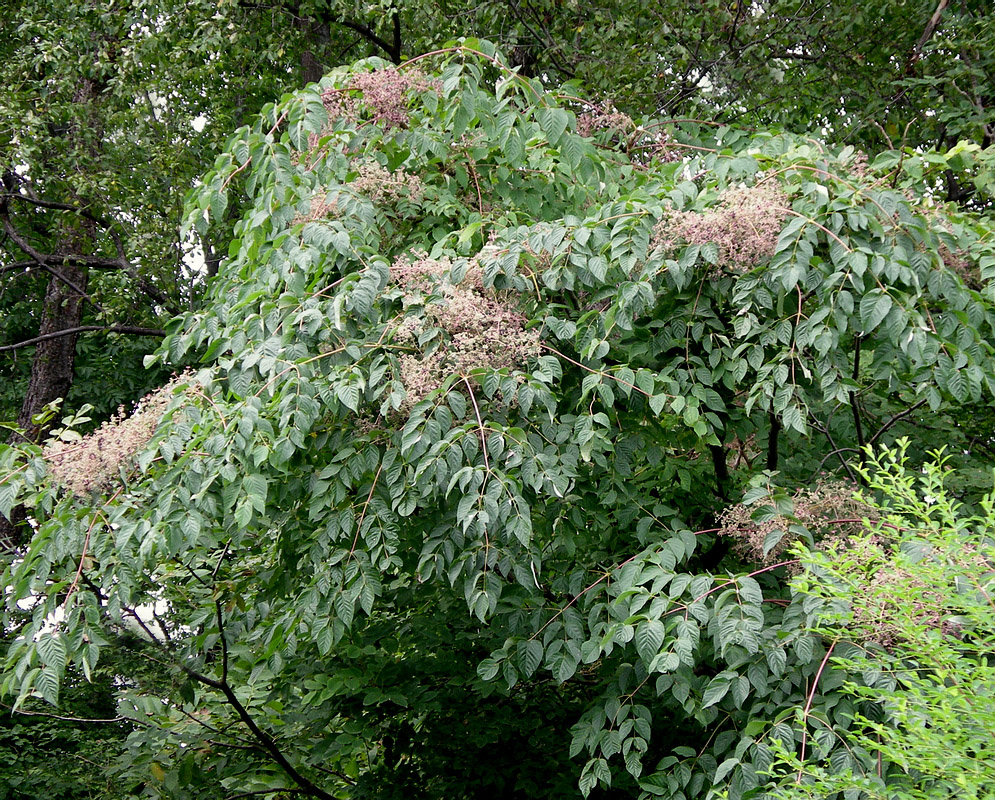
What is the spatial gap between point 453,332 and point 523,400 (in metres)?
0.33

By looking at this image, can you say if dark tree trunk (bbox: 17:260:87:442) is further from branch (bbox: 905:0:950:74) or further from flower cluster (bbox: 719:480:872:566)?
flower cluster (bbox: 719:480:872:566)

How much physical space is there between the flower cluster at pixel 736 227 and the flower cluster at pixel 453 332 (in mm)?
559

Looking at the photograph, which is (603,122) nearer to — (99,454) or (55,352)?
(99,454)

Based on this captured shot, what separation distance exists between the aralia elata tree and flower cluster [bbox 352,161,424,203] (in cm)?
2

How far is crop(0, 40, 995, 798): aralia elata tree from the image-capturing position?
2.88 metres

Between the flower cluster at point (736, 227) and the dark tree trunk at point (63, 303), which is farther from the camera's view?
the dark tree trunk at point (63, 303)

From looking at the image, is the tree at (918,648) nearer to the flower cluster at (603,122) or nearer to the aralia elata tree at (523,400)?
the aralia elata tree at (523,400)

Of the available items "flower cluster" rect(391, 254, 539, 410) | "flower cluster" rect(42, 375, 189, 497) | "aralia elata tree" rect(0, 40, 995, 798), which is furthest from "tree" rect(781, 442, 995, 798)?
"flower cluster" rect(42, 375, 189, 497)

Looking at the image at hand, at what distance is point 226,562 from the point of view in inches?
205

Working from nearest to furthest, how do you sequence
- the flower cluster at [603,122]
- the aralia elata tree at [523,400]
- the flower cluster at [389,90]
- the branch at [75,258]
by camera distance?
the aralia elata tree at [523,400]
the flower cluster at [389,90]
the flower cluster at [603,122]
the branch at [75,258]

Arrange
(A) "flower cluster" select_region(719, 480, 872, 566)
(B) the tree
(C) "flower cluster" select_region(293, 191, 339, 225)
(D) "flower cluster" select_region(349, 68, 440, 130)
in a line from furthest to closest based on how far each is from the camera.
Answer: (D) "flower cluster" select_region(349, 68, 440, 130) → (C) "flower cluster" select_region(293, 191, 339, 225) → (A) "flower cluster" select_region(719, 480, 872, 566) → (B) the tree

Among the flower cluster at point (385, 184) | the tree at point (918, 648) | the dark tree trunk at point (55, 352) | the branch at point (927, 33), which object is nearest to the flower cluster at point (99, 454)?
the flower cluster at point (385, 184)

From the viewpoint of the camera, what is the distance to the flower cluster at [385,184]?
3.54 m

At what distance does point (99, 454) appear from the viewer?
3.12 metres
